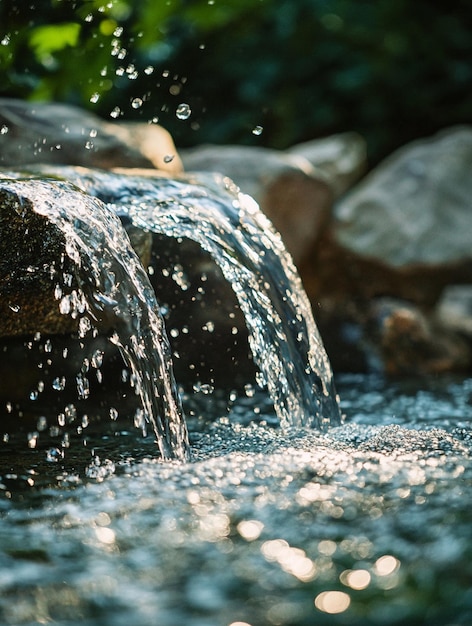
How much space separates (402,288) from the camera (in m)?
4.95

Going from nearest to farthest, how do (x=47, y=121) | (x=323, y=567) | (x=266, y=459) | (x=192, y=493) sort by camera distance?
(x=323, y=567), (x=192, y=493), (x=266, y=459), (x=47, y=121)

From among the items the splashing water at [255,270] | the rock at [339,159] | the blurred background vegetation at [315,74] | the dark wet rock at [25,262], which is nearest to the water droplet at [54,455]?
the dark wet rock at [25,262]

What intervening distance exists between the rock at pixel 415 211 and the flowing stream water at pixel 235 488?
1.83 meters

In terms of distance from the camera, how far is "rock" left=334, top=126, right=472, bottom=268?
4965 mm

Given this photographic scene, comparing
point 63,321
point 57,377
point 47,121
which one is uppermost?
point 47,121

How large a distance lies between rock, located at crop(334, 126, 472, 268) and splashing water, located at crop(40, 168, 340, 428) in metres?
2.11

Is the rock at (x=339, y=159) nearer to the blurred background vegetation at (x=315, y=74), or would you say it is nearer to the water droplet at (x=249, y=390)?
the blurred background vegetation at (x=315, y=74)

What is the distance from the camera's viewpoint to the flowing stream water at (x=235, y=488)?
4.22ft

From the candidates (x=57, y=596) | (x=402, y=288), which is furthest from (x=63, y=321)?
(x=402, y=288)

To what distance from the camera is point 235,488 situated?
1824 millimetres

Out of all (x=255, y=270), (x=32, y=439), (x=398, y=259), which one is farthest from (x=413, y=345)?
(x=32, y=439)

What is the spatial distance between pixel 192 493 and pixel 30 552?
0.42 meters

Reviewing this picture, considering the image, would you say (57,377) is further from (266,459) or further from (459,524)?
(459,524)

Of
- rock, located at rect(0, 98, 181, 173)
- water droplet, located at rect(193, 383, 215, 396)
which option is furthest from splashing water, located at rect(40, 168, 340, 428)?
rock, located at rect(0, 98, 181, 173)
